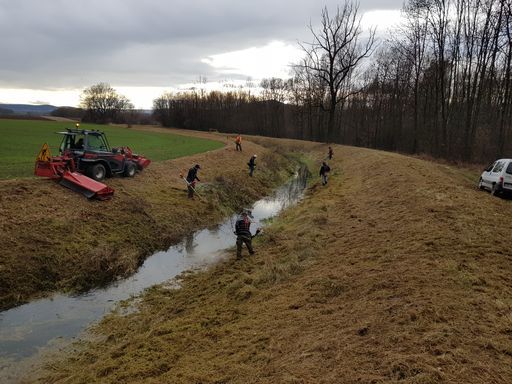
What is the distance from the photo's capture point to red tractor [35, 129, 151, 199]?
1616 centimetres

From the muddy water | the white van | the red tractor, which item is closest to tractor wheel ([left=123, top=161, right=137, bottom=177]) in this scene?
Answer: the red tractor

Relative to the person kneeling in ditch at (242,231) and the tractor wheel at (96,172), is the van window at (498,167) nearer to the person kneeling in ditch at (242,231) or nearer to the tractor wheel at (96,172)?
the person kneeling in ditch at (242,231)

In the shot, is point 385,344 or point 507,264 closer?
point 385,344

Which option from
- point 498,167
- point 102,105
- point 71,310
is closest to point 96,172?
point 71,310

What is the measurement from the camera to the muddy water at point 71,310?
862 centimetres

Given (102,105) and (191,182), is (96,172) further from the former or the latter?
(102,105)

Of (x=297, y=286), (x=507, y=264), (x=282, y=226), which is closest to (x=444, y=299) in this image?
(x=507, y=264)

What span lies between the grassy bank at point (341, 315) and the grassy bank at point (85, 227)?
2636 mm

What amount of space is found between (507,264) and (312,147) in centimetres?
4510

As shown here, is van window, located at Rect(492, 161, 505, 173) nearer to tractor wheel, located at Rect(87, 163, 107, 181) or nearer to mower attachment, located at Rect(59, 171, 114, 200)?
mower attachment, located at Rect(59, 171, 114, 200)

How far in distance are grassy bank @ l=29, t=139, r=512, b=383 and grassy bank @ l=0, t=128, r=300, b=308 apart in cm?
264

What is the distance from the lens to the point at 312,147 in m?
53.9

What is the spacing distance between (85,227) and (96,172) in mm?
4495

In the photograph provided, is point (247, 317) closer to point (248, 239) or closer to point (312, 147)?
point (248, 239)
